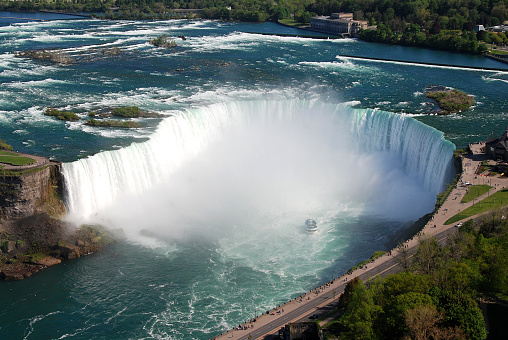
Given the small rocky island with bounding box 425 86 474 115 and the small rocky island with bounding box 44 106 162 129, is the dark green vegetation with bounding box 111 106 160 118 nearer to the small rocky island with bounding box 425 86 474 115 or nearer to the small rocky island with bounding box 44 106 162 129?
the small rocky island with bounding box 44 106 162 129

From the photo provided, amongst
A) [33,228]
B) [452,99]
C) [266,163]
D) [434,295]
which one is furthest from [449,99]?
[33,228]

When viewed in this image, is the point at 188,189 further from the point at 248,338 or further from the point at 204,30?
the point at 204,30

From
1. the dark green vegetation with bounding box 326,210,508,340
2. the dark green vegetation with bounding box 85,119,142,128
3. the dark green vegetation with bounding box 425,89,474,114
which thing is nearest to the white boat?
the dark green vegetation with bounding box 326,210,508,340

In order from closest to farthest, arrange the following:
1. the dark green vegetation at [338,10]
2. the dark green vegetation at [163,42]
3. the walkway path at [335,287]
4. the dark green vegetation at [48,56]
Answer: the walkway path at [335,287] < the dark green vegetation at [48,56] < the dark green vegetation at [163,42] < the dark green vegetation at [338,10]

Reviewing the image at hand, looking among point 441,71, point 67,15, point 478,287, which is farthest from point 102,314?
point 67,15

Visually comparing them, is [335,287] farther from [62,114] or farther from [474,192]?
[62,114]

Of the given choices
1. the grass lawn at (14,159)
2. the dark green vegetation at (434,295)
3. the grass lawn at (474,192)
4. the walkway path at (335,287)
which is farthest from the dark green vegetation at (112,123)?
the grass lawn at (474,192)

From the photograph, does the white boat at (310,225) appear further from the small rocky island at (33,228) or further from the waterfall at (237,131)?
the small rocky island at (33,228)
